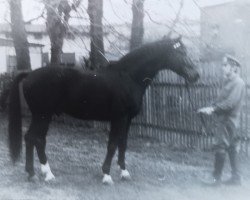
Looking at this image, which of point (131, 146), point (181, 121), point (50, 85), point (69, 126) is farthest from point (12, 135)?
point (69, 126)

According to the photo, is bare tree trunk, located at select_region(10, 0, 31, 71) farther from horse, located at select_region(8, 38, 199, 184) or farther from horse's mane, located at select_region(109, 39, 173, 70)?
horse's mane, located at select_region(109, 39, 173, 70)

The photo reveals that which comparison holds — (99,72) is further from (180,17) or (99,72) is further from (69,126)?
(69,126)

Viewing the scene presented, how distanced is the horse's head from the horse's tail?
2.38 m

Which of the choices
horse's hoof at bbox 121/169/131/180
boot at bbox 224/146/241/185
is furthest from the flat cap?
horse's hoof at bbox 121/169/131/180

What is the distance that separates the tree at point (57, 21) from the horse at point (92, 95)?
1.57 feet

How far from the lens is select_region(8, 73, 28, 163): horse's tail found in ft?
22.2

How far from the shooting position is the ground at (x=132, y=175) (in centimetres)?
596

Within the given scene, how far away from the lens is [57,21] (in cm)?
1091

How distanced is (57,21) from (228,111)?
5.99m

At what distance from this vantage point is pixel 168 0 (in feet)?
27.5

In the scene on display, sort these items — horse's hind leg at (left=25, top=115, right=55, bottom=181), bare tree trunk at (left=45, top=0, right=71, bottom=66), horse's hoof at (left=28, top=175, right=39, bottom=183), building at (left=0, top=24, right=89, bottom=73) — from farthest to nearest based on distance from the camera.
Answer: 1. building at (left=0, top=24, right=89, bottom=73)
2. bare tree trunk at (left=45, top=0, right=71, bottom=66)
3. horse's hind leg at (left=25, top=115, right=55, bottom=181)
4. horse's hoof at (left=28, top=175, right=39, bottom=183)

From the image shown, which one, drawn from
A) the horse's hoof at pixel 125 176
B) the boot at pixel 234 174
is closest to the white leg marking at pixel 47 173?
the horse's hoof at pixel 125 176

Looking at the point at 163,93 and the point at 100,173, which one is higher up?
the point at 163,93

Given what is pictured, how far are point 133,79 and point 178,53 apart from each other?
0.87 metres
